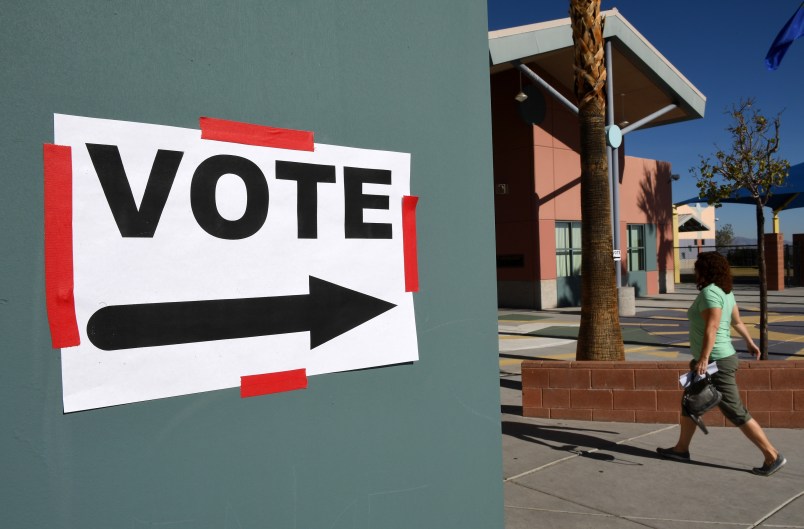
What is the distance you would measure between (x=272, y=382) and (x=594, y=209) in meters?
6.34

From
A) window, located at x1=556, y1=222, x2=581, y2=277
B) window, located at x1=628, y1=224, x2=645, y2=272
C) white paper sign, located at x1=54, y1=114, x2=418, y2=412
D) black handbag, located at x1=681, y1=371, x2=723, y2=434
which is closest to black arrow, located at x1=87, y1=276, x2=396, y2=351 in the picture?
white paper sign, located at x1=54, y1=114, x2=418, y2=412

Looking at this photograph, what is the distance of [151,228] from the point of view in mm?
2105

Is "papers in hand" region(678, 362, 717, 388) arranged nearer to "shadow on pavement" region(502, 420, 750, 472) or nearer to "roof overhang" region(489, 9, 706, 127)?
"shadow on pavement" region(502, 420, 750, 472)

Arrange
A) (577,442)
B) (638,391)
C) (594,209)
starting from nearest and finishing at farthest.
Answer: (577,442) < (638,391) < (594,209)

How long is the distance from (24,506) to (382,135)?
187 cm

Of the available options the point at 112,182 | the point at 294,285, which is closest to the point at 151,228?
the point at 112,182

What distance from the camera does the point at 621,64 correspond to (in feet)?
66.1

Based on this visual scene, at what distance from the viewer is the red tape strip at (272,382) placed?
89.8 inches

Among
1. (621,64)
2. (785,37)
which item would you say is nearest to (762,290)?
(785,37)

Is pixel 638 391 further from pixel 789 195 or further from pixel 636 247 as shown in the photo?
pixel 789 195

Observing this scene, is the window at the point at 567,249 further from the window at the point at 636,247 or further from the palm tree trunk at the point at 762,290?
the palm tree trunk at the point at 762,290

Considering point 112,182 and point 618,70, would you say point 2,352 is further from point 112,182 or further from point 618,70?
point 618,70

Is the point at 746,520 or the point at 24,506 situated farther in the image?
the point at 746,520

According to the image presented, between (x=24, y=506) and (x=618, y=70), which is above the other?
(x=618, y=70)
